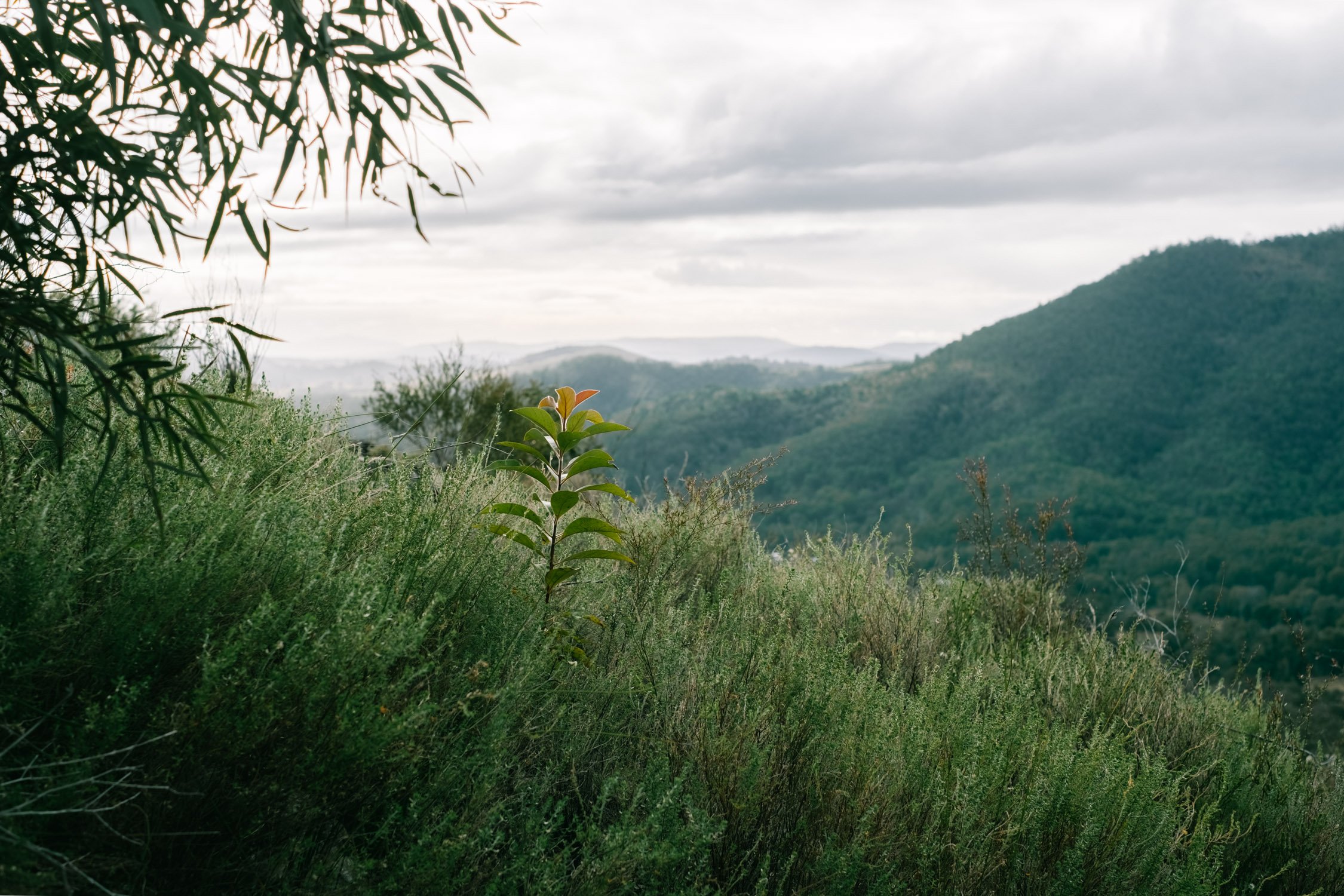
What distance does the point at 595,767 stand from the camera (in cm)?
274

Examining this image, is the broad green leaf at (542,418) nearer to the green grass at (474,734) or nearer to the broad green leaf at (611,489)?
the broad green leaf at (611,489)

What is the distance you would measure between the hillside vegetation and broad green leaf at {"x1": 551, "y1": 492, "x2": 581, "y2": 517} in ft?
145

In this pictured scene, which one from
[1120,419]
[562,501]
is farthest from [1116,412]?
[562,501]

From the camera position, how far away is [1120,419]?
75812 millimetres

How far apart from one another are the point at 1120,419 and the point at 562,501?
83068 millimetres

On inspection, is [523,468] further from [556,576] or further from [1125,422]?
[1125,422]

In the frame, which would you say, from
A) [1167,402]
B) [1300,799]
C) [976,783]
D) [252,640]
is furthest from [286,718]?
[1167,402]

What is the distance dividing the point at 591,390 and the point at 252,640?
1572 mm

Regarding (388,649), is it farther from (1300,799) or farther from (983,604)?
(983,604)

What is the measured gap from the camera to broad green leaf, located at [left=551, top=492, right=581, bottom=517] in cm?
313

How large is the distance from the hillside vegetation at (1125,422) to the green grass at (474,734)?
143 ft

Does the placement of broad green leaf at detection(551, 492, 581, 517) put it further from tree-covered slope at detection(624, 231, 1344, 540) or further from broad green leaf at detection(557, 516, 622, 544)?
tree-covered slope at detection(624, 231, 1344, 540)

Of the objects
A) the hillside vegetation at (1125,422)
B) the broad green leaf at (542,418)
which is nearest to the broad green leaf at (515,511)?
the broad green leaf at (542,418)

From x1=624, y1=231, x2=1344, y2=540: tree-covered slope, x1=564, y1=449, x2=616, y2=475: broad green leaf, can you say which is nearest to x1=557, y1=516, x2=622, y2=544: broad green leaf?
x1=564, y1=449, x2=616, y2=475: broad green leaf
